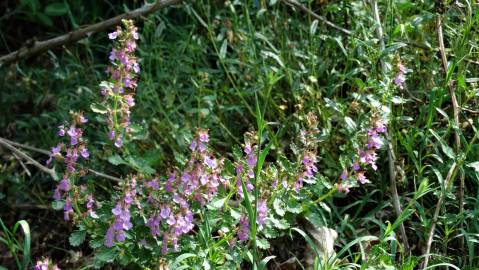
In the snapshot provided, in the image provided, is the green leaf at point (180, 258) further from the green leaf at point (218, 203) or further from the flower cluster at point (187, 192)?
the green leaf at point (218, 203)

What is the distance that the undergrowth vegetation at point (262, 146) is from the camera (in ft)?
7.55

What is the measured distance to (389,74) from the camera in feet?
8.26

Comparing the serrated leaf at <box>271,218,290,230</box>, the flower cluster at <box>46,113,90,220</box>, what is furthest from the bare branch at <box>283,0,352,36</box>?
the flower cluster at <box>46,113,90,220</box>

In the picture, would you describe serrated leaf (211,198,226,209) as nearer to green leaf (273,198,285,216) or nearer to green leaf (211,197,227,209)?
green leaf (211,197,227,209)

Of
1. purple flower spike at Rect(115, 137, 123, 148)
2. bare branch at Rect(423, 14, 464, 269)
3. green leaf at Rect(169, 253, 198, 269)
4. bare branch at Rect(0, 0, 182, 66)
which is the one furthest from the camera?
bare branch at Rect(0, 0, 182, 66)

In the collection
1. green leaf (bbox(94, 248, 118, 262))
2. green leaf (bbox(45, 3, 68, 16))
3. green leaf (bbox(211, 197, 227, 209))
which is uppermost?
green leaf (bbox(211, 197, 227, 209))

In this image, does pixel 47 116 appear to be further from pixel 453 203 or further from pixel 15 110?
pixel 453 203

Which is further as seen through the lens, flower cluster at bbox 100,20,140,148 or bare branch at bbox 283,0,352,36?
bare branch at bbox 283,0,352,36

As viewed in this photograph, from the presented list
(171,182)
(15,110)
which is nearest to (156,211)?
(171,182)

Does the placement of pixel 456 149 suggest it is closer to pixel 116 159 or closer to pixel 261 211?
pixel 261 211

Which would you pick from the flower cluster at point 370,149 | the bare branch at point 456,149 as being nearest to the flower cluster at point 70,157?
the flower cluster at point 370,149

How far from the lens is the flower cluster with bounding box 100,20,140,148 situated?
245cm

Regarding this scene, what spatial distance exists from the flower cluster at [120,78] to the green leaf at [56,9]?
1.50m

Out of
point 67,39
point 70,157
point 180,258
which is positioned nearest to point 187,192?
point 180,258
